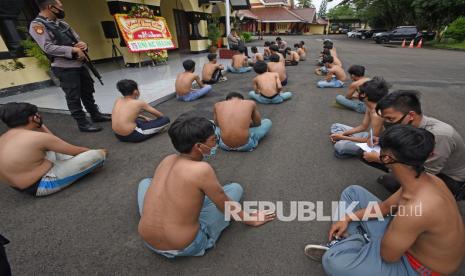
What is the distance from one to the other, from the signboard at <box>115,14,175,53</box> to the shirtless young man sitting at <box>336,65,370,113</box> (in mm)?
7560

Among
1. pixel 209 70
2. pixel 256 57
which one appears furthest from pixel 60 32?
pixel 256 57

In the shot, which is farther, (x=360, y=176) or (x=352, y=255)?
(x=360, y=176)

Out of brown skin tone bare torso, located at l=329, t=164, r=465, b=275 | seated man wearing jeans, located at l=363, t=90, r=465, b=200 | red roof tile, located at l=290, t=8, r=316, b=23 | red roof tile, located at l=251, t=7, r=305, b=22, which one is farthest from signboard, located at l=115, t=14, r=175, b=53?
red roof tile, located at l=290, t=8, r=316, b=23

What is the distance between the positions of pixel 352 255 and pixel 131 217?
80.9 inches

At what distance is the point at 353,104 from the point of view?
5.10 meters

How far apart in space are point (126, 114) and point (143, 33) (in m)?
7.18

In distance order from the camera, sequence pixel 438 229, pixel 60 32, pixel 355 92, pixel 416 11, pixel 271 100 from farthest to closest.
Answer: pixel 416 11 < pixel 271 100 < pixel 355 92 < pixel 60 32 < pixel 438 229

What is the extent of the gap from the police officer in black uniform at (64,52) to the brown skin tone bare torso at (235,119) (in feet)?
8.32

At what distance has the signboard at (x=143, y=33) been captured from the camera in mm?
8947

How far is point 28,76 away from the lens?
6.84m

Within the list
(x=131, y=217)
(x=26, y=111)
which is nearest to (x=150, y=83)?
(x=26, y=111)

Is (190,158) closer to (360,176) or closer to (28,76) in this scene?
(360,176)

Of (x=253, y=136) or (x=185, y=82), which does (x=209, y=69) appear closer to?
(x=185, y=82)

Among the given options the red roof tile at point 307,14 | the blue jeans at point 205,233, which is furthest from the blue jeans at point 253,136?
the red roof tile at point 307,14
